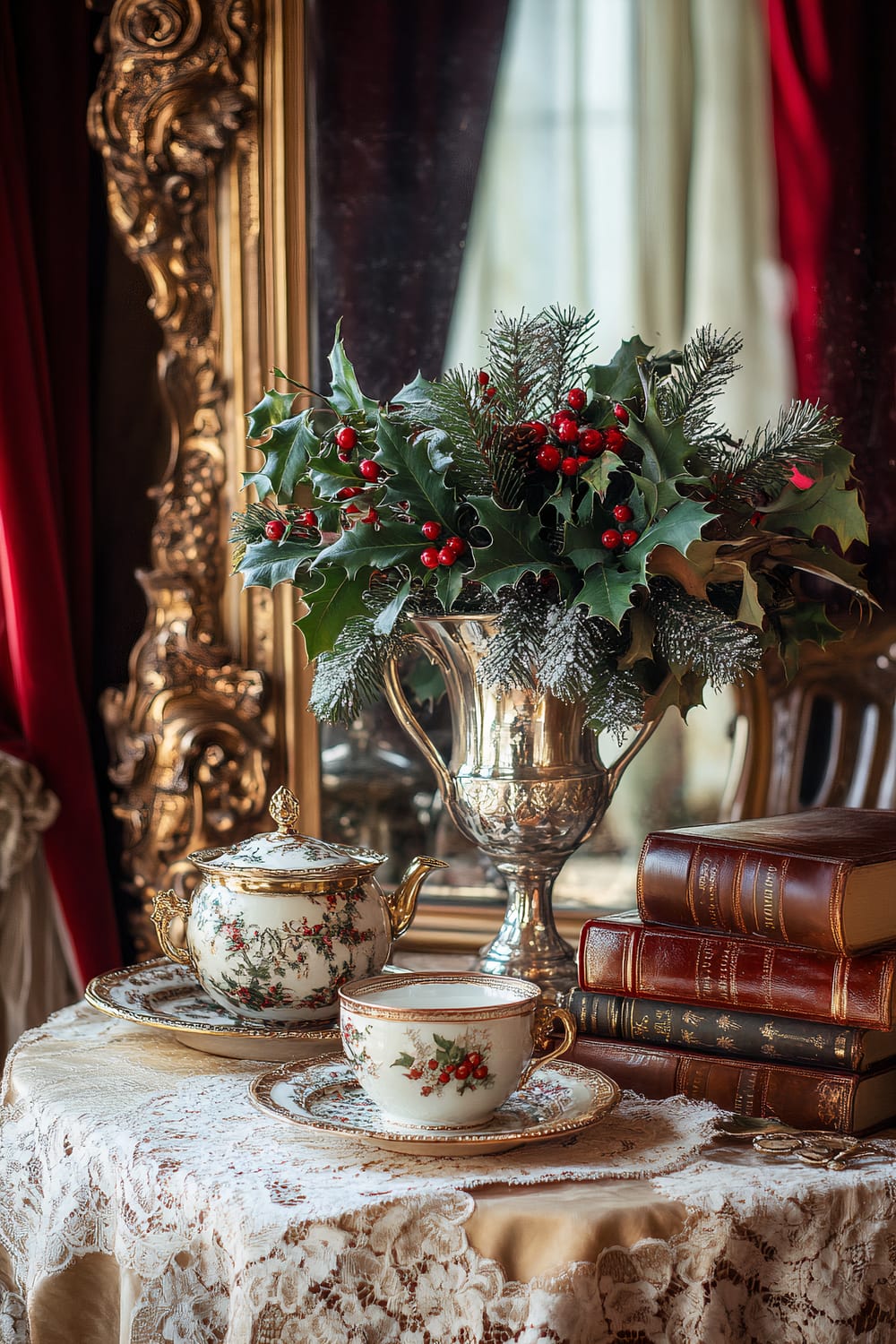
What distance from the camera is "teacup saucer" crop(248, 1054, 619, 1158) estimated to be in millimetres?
771

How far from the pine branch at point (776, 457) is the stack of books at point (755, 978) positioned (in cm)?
26

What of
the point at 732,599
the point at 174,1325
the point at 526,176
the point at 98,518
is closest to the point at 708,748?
the point at 732,599

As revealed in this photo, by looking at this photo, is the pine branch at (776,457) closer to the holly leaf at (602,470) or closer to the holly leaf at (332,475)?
the holly leaf at (602,470)

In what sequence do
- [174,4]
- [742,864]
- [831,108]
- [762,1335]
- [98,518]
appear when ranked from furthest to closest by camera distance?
[98,518], [174,4], [831,108], [742,864], [762,1335]

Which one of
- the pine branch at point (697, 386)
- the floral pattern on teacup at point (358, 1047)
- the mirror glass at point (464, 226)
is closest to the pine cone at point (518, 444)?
the pine branch at point (697, 386)

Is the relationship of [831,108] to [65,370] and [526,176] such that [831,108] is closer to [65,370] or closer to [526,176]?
[526,176]

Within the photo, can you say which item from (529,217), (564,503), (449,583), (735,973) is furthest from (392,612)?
(529,217)

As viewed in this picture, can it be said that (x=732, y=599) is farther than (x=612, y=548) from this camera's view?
Yes

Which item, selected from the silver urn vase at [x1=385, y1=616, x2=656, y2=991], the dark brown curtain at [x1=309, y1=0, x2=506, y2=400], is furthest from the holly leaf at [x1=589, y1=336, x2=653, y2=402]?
the dark brown curtain at [x1=309, y1=0, x2=506, y2=400]

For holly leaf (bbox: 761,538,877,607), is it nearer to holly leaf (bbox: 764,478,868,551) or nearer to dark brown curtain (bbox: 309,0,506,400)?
holly leaf (bbox: 764,478,868,551)

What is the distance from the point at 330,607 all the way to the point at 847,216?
3.02 ft

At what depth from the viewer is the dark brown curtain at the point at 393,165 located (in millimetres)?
1714

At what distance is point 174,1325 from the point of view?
741 mm

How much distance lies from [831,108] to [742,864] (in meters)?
1.09
